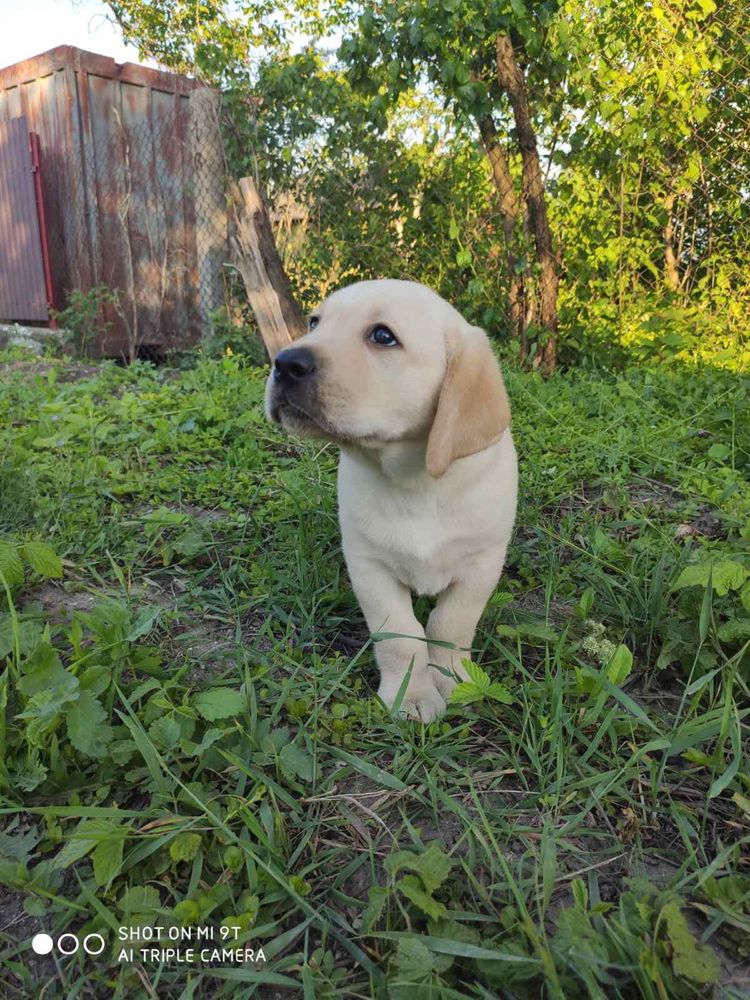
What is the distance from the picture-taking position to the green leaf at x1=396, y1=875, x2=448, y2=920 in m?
1.37

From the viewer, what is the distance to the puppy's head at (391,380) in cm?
193

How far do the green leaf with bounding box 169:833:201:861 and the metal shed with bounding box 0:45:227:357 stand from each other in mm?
6982

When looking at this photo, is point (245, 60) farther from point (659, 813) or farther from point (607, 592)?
point (659, 813)

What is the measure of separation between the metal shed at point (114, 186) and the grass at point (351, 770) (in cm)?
587

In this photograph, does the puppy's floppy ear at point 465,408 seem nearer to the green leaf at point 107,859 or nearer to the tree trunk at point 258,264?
the green leaf at point 107,859

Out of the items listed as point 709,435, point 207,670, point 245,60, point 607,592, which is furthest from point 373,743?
point 245,60

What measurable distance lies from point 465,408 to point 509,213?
14.3 feet

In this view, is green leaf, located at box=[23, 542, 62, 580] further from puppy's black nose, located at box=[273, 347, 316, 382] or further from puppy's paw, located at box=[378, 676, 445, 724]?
puppy's paw, located at box=[378, 676, 445, 724]

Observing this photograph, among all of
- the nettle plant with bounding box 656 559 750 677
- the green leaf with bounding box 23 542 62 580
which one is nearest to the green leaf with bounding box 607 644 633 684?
the nettle plant with bounding box 656 559 750 677

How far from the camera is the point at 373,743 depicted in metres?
1.96

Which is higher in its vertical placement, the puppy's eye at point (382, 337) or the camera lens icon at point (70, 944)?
the puppy's eye at point (382, 337)

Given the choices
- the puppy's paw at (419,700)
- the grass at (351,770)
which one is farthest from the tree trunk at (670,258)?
the puppy's paw at (419,700)

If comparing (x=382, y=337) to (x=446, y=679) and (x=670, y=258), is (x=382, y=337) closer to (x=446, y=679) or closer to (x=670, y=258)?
(x=446, y=679)

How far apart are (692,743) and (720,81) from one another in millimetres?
5415
